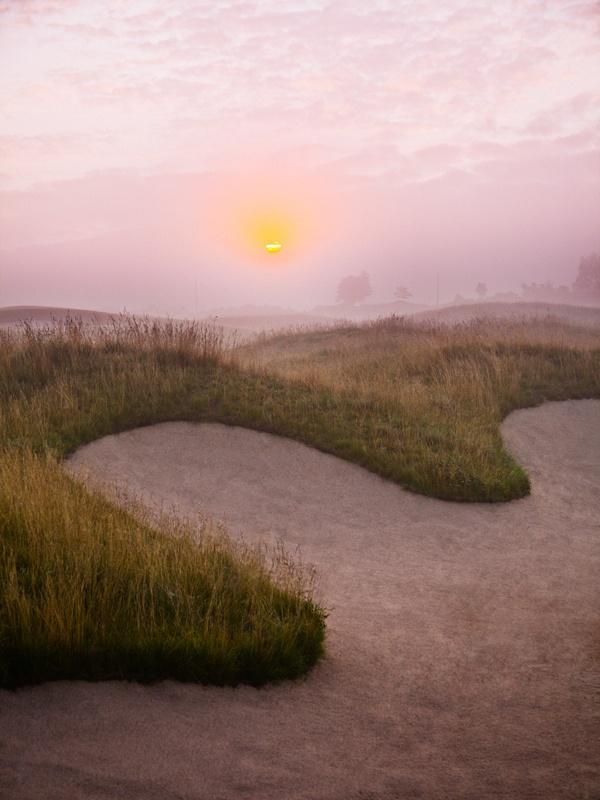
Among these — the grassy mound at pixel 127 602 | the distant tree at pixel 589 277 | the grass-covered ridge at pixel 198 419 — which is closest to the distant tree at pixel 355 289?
the distant tree at pixel 589 277

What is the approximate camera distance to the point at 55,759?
4711 mm

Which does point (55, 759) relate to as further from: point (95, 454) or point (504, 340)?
Answer: point (504, 340)

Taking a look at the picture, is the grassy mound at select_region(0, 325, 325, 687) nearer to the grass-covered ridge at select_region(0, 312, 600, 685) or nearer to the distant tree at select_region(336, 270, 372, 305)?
the grass-covered ridge at select_region(0, 312, 600, 685)

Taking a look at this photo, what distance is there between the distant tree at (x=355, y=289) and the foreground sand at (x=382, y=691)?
452 ft

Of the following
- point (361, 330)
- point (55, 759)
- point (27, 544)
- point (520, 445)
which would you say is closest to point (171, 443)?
point (27, 544)

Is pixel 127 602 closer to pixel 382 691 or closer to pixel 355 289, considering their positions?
pixel 382 691

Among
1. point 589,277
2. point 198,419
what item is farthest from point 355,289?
point 198,419

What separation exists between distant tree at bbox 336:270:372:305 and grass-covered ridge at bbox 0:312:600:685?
116m

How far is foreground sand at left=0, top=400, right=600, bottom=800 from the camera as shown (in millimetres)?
4762

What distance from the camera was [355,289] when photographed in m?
149

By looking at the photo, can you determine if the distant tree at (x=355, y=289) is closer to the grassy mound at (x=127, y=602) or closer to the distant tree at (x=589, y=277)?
the distant tree at (x=589, y=277)

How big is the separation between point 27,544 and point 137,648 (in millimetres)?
2222

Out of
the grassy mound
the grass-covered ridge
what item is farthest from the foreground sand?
the grass-covered ridge

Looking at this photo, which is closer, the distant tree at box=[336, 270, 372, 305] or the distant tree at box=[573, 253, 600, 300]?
the distant tree at box=[573, 253, 600, 300]
